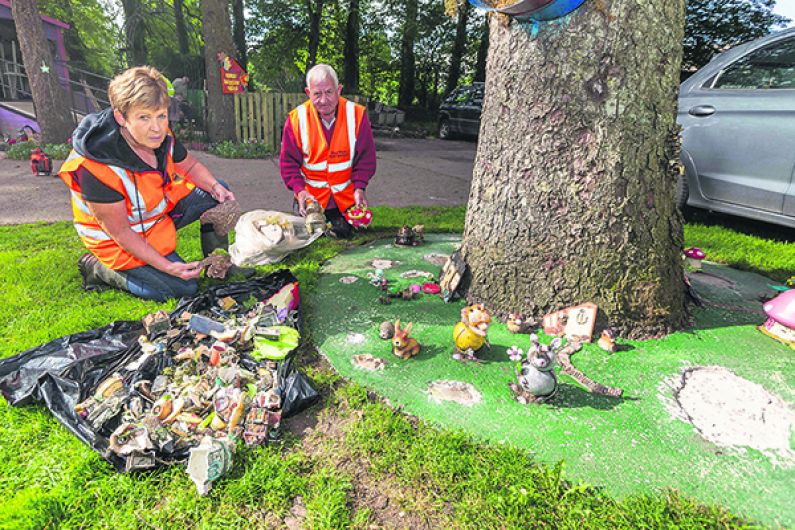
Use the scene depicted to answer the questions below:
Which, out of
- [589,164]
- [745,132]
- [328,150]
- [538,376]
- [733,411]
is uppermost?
[745,132]

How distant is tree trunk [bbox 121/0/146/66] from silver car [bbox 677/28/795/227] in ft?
58.7

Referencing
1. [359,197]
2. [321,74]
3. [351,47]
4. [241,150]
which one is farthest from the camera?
[351,47]

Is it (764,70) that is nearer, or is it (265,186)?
(764,70)

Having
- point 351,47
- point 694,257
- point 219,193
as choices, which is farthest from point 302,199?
point 351,47

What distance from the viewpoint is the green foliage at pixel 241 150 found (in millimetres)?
9922

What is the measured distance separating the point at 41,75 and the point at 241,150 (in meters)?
4.18

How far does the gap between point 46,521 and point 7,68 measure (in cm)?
1942

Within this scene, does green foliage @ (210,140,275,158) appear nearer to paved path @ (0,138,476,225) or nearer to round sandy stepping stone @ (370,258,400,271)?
paved path @ (0,138,476,225)

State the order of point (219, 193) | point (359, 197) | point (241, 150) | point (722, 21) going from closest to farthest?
point (219, 193), point (359, 197), point (241, 150), point (722, 21)

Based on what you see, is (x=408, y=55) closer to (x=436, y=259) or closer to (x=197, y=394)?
(x=436, y=259)

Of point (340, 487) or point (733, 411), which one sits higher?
point (733, 411)

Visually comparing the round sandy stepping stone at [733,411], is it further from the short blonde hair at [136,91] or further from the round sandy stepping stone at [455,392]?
the short blonde hair at [136,91]

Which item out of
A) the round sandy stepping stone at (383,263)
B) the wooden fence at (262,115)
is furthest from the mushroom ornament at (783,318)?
the wooden fence at (262,115)

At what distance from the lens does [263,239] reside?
12.4 feet
